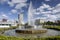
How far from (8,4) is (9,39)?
3421 mm

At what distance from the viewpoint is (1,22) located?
12.4 m

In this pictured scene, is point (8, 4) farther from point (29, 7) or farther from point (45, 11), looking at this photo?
point (45, 11)

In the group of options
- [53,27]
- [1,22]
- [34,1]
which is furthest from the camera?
[1,22]

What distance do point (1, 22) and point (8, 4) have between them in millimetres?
2850

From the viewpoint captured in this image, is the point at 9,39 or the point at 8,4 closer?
the point at 9,39

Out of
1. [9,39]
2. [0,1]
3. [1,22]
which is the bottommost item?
[9,39]

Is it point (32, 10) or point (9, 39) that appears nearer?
point (9, 39)

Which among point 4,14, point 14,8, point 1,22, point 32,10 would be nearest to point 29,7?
point 32,10

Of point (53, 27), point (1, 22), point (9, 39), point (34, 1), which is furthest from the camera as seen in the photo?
point (1, 22)

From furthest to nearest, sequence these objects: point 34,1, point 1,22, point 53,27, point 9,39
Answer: point 1,22 → point 53,27 → point 34,1 → point 9,39

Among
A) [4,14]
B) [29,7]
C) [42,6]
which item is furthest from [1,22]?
[42,6]

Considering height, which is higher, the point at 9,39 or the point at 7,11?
the point at 7,11

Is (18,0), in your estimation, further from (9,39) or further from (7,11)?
(9,39)

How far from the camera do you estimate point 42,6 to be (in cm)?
1016
